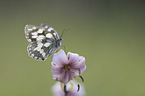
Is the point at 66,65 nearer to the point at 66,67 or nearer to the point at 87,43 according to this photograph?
the point at 66,67

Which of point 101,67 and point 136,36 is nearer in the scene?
point 101,67

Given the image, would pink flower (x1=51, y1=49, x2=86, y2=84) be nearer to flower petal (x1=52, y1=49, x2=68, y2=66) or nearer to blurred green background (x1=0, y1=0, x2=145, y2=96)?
flower petal (x1=52, y1=49, x2=68, y2=66)

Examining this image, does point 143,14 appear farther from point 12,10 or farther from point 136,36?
point 12,10

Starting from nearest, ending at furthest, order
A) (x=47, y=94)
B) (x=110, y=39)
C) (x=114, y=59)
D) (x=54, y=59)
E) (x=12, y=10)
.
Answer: (x=54, y=59)
(x=47, y=94)
(x=114, y=59)
(x=110, y=39)
(x=12, y=10)

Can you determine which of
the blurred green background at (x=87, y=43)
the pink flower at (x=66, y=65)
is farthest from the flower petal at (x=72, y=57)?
the blurred green background at (x=87, y=43)

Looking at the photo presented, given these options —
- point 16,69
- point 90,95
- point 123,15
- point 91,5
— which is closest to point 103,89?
point 90,95

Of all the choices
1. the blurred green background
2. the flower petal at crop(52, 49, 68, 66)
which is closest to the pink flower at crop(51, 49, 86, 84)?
the flower petal at crop(52, 49, 68, 66)

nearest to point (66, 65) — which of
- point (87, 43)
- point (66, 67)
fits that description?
point (66, 67)
